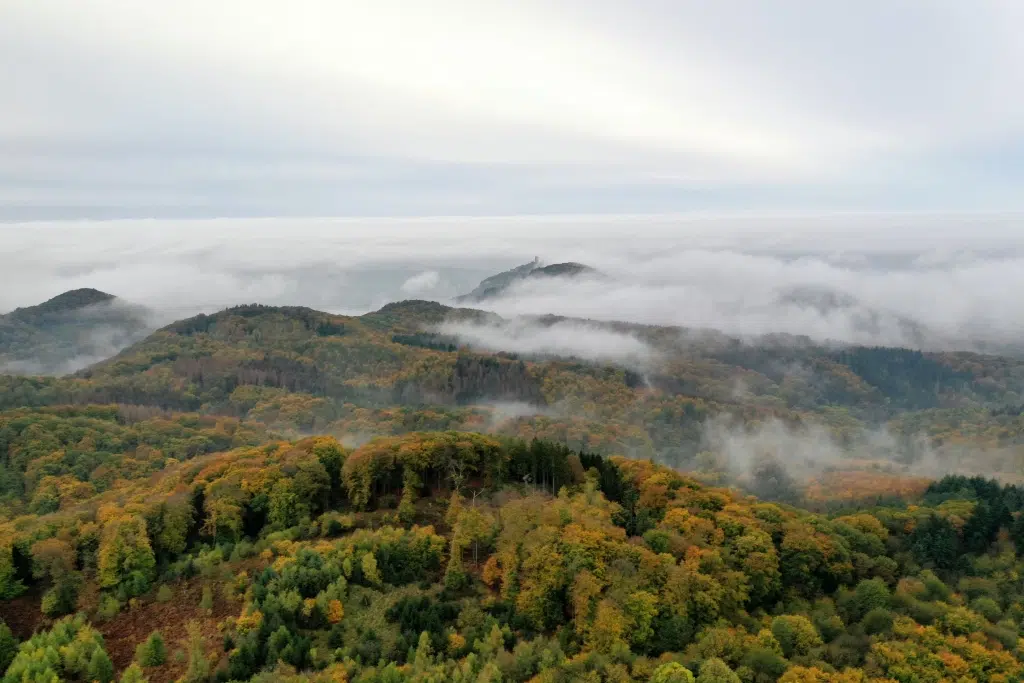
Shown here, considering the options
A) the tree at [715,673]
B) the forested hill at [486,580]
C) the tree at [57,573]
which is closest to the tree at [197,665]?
the forested hill at [486,580]

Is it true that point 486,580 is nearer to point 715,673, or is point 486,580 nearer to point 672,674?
point 672,674

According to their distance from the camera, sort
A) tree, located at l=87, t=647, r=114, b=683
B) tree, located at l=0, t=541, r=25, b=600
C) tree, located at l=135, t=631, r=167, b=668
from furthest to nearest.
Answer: tree, located at l=0, t=541, r=25, b=600 < tree, located at l=135, t=631, r=167, b=668 < tree, located at l=87, t=647, r=114, b=683

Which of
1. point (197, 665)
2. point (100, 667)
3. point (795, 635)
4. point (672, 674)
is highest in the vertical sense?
point (672, 674)

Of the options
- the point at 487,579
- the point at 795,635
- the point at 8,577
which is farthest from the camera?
the point at 8,577

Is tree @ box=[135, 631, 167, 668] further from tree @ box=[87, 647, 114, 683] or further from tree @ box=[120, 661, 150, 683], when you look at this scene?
tree @ box=[120, 661, 150, 683]

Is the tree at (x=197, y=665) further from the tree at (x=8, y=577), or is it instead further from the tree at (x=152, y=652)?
the tree at (x=8, y=577)

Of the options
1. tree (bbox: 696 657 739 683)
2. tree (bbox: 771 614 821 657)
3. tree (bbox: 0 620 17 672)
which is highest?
tree (bbox: 696 657 739 683)

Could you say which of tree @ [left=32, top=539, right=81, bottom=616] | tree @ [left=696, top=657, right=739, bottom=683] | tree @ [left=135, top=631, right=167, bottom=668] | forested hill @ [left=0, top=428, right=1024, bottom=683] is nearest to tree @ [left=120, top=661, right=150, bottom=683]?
forested hill @ [left=0, top=428, right=1024, bottom=683]

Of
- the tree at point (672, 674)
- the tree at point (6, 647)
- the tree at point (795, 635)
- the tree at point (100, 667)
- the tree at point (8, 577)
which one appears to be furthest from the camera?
the tree at point (8, 577)

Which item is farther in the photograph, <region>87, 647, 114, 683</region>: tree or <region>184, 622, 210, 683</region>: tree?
<region>87, 647, 114, 683</region>: tree

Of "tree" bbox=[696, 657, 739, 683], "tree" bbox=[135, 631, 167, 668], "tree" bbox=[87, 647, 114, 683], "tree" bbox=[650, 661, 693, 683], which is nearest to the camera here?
"tree" bbox=[650, 661, 693, 683]

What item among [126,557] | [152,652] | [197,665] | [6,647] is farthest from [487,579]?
[6,647]

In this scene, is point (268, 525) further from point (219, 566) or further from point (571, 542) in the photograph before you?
point (571, 542)
